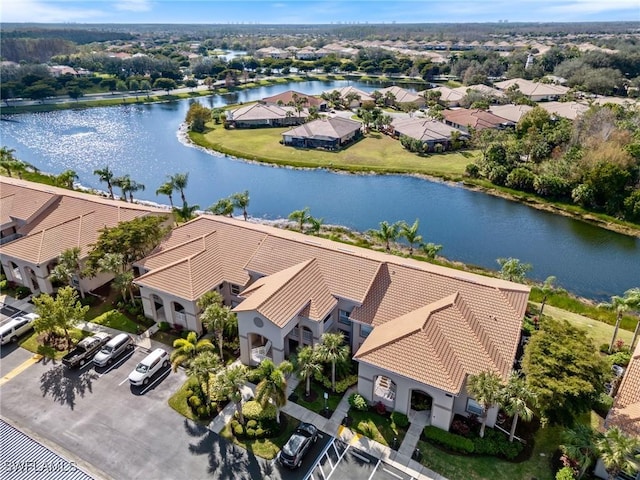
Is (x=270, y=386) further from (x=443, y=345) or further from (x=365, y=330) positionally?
(x=443, y=345)

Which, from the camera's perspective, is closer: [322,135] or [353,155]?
[353,155]

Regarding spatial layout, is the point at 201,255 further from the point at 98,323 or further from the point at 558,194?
the point at 558,194

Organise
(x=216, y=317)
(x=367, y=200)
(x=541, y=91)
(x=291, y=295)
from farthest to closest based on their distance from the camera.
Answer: (x=541, y=91) → (x=367, y=200) → (x=291, y=295) → (x=216, y=317)

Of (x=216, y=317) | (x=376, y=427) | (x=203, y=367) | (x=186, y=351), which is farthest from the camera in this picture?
(x=216, y=317)

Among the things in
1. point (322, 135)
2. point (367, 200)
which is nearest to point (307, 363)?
point (367, 200)

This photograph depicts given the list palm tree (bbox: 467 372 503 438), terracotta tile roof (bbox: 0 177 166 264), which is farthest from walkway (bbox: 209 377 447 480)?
terracotta tile roof (bbox: 0 177 166 264)

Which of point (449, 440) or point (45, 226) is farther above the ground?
point (45, 226)
